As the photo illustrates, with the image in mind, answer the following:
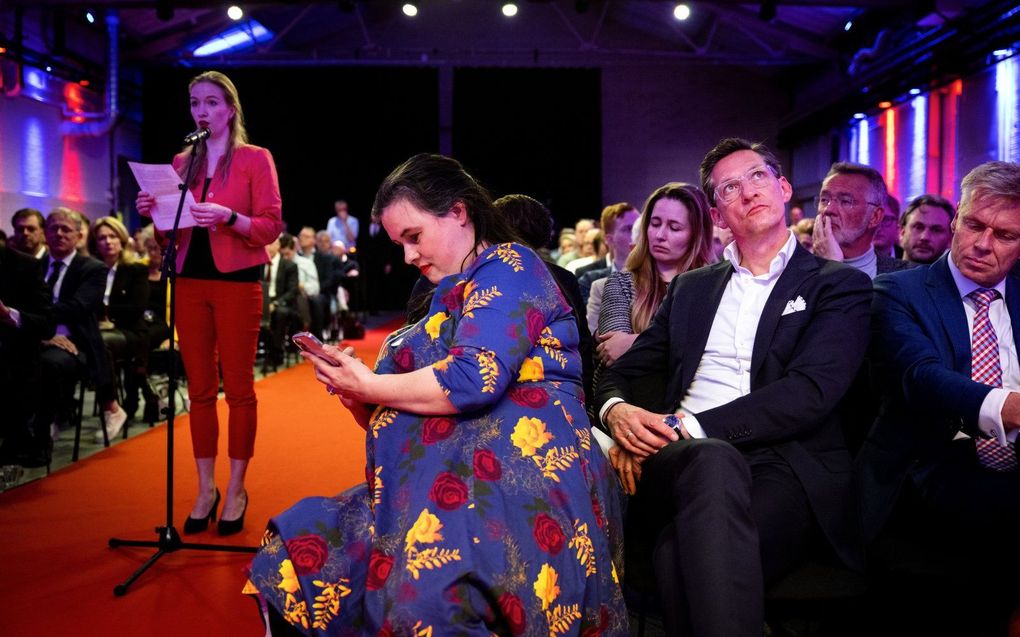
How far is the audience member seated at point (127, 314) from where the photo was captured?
523 cm

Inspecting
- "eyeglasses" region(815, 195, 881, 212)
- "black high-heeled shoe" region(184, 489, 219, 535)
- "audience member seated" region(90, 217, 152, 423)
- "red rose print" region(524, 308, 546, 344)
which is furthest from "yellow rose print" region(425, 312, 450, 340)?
"audience member seated" region(90, 217, 152, 423)

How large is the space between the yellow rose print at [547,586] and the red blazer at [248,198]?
1925 millimetres

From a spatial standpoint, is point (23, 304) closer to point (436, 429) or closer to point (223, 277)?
point (223, 277)

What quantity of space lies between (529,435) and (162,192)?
1894 millimetres

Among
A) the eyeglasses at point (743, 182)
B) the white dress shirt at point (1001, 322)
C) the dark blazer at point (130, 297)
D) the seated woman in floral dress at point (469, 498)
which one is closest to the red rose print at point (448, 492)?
the seated woman in floral dress at point (469, 498)

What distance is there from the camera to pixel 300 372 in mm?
7926

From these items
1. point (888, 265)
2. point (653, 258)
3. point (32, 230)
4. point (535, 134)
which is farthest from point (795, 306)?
point (535, 134)

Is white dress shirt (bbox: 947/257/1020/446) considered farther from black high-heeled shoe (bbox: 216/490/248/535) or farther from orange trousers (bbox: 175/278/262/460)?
black high-heeled shoe (bbox: 216/490/248/535)

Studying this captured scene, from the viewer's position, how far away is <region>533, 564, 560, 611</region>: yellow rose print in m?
1.44

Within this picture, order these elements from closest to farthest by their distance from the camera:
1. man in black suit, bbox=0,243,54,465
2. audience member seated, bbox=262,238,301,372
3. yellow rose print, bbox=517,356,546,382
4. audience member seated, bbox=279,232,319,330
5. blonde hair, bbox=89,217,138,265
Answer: yellow rose print, bbox=517,356,546,382 → man in black suit, bbox=0,243,54,465 → blonde hair, bbox=89,217,138,265 → audience member seated, bbox=262,238,301,372 → audience member seated, bbox=279,232,319,330

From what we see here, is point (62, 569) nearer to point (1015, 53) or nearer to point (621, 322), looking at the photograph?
point (621, 322)

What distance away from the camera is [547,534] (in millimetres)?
1472

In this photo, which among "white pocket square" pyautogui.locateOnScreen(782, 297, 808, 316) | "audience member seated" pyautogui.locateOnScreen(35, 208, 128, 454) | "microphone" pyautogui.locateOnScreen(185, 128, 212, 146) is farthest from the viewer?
"audience member seated" pyautogui.locateOnScreen(35, 208, 128, 454)

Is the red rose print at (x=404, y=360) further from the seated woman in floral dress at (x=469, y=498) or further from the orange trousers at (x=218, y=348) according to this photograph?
the orange trousers at (x=218, y=348)
